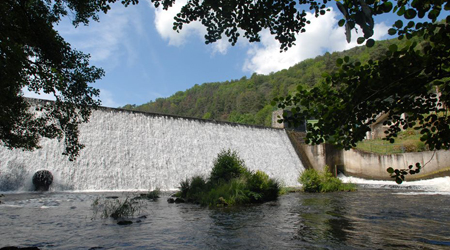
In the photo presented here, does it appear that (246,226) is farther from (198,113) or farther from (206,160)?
(198,113)

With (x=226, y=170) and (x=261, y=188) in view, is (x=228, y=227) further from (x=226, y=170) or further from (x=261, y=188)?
(x=226, y=170)

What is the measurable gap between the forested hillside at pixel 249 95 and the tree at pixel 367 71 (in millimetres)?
68185

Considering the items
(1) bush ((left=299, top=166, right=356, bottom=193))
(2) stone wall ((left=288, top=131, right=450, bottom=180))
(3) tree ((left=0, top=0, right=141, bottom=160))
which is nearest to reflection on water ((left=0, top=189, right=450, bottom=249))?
(3) tree ((left=0, top=0, right=141, bottom=160))

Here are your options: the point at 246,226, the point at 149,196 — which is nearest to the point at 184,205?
the point at 149,196

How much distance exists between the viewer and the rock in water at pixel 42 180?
560 inches

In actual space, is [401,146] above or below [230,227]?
above

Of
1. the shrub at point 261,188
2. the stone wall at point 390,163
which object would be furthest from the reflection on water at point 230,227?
the stone wall at point 390,163

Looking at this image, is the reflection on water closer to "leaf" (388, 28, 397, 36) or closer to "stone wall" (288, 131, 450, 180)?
"leaf" (388, 28, 397, 36)

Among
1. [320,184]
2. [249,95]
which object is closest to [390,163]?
[320,184]

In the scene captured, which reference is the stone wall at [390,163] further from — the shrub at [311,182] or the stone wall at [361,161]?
the shrub at [311,182]

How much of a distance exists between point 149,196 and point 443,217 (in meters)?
10.8

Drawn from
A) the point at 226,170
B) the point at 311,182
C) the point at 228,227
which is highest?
the point at 226,170

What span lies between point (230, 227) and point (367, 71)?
5.91 meters

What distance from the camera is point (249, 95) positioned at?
87.9 metres
